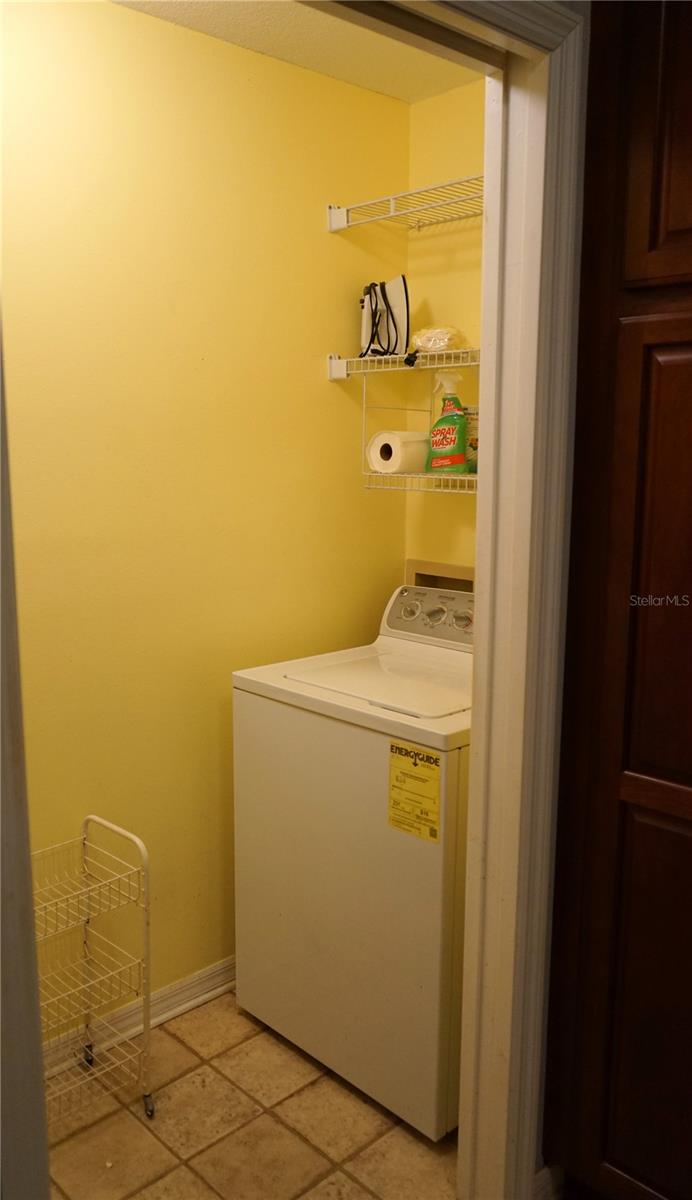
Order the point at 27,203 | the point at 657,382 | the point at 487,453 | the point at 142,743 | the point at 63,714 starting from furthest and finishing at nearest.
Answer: the point at 142,743, the point at 63,714, the point at 27,203, the point at 487,453, the point at 657,382

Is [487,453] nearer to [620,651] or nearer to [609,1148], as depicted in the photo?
[620,651]

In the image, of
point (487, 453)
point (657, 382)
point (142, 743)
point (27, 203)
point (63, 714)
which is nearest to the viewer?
point (657, 382)

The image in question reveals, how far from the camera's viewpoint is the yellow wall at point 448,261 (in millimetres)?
2605

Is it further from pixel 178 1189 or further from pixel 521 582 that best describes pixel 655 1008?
pixel 178 1189

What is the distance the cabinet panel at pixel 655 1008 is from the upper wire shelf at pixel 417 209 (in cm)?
170

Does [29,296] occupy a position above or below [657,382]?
above

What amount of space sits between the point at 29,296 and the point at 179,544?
68 cm

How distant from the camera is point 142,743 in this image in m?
2.38

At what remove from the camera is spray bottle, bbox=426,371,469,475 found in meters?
2.42

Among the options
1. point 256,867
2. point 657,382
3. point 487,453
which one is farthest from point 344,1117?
point 657,382

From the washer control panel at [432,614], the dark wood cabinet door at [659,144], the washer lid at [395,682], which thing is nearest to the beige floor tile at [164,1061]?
the washer lid at [395,682]

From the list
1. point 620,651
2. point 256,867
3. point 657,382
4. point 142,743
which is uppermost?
point 657,382

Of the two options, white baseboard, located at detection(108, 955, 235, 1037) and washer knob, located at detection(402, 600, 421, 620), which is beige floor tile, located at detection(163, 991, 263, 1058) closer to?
white baseboard, located at detection(108, 955, 235, 1037)

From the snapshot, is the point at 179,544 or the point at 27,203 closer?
the point at 27,203
